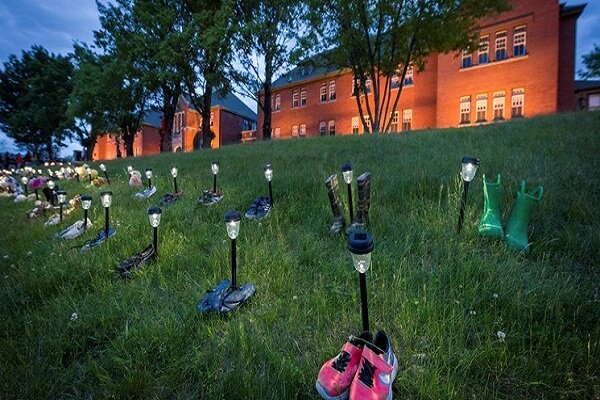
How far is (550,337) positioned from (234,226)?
202cm

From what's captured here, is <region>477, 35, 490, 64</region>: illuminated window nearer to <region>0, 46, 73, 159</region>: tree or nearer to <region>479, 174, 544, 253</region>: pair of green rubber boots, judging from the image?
<region>479, 174, 544, 253</region>: pair of green rubber boots

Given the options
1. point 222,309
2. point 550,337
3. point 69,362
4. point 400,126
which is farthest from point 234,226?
point 400,126

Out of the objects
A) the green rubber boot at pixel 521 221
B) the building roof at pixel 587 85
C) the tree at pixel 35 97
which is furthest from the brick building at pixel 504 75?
the tree at pixel 35 97

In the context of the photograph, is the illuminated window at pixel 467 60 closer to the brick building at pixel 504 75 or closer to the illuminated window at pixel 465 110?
the brick building at pixel 504 75

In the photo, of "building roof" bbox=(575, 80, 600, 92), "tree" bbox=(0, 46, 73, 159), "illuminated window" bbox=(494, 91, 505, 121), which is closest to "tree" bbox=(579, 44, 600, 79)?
"building roof" bbox=(575, 80, 600, 92)

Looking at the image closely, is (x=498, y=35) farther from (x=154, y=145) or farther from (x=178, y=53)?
(x=154, y=145)

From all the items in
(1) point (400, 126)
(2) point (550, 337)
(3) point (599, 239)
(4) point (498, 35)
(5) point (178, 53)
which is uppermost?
(4) point (498, 35)

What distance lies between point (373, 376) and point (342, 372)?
15cm

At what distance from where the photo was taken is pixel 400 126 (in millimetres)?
26812

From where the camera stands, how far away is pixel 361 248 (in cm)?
129

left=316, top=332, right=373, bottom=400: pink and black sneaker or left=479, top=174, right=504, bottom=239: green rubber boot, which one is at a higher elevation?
left=479, top=174, right=504, bottom=239: green rubber boot

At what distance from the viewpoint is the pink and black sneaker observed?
138 centimetres

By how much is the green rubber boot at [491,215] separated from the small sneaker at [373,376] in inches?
77.5

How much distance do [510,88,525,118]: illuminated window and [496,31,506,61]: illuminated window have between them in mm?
2737
